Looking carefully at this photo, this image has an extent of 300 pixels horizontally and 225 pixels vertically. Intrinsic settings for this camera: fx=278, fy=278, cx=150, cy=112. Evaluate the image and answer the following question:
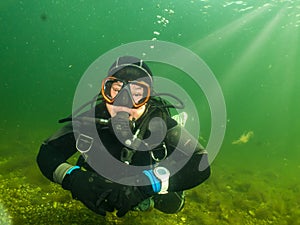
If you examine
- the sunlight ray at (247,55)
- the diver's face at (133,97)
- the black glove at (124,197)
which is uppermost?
the diver's face at (133,97)

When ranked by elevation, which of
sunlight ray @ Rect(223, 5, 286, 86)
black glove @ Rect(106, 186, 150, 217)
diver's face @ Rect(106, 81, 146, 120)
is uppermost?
diver's face @ Rect(106, 81, 146, 120)

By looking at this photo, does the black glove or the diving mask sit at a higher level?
the diving mask

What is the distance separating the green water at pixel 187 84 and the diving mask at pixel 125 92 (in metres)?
2.56

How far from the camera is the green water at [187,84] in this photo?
718 centimetres

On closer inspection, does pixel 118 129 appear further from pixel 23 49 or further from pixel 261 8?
pixel 23 49

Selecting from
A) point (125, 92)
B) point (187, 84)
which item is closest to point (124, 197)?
point (125, 92)

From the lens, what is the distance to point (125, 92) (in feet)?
13.0

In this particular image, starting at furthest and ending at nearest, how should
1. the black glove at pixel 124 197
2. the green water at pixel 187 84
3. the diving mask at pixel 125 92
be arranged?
the green water at pixel 187 84, the diving mask at pixel 125 92, the black glove at pixel 124 197

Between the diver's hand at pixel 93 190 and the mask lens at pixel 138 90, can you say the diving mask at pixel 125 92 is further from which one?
the diver's hand at pixel 93 190

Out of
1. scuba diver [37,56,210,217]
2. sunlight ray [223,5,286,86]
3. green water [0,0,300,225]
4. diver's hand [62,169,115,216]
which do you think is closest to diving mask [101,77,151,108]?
scuba diver [37,56,210,217]

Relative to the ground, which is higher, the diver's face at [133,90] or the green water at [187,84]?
the diver's face at [133,90]

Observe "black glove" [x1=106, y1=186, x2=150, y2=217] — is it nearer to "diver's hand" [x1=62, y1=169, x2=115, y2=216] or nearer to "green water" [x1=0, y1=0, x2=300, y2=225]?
"diver's hand" [x1=62, y1=169, x2=115, y2=216]

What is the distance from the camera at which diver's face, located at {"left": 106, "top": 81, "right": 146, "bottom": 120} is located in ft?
13.0

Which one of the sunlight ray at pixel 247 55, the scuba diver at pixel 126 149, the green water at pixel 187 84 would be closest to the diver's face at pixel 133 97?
the scuba diver at pixel 126 149
